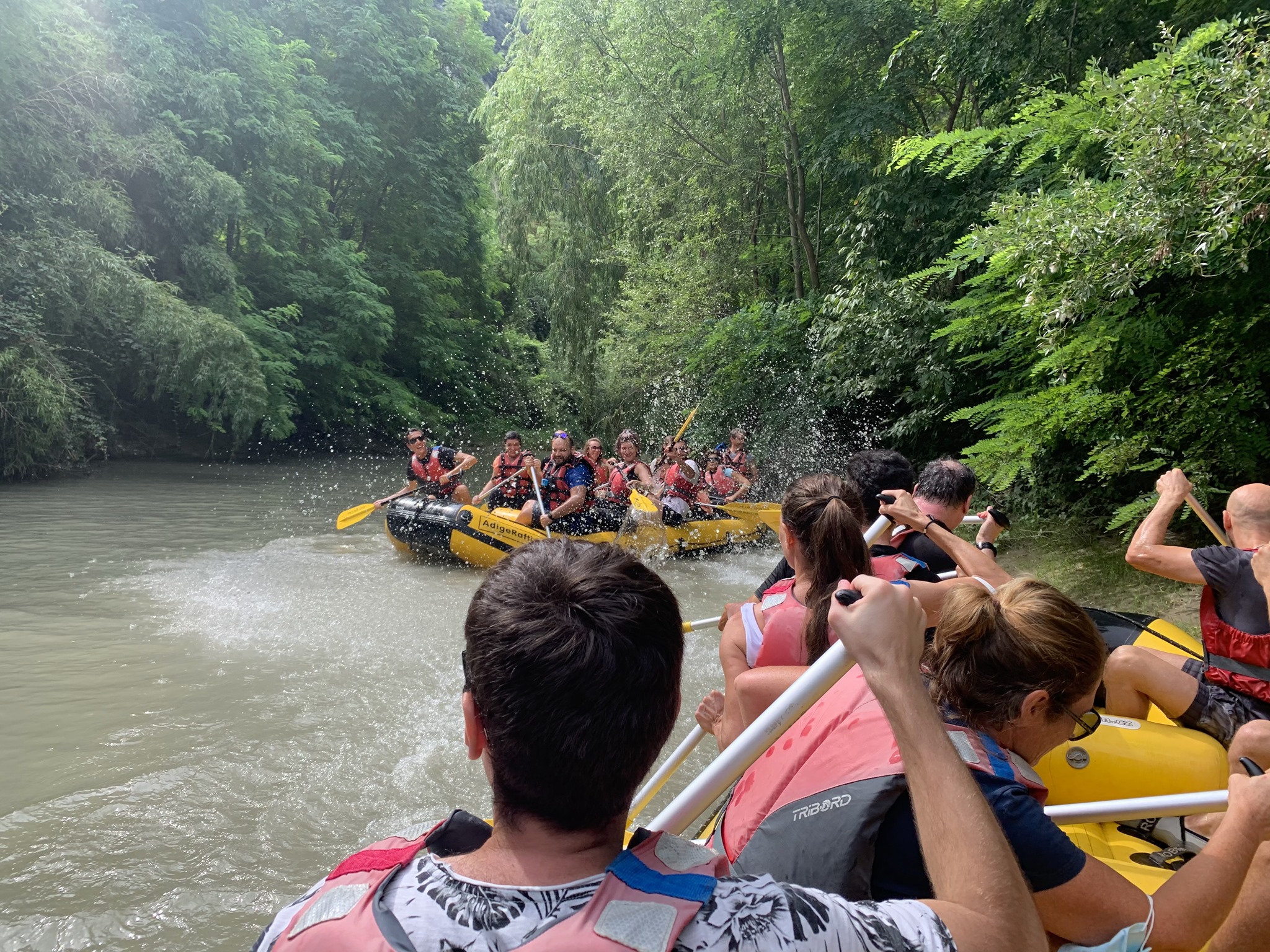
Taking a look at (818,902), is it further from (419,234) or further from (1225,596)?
(419,234)

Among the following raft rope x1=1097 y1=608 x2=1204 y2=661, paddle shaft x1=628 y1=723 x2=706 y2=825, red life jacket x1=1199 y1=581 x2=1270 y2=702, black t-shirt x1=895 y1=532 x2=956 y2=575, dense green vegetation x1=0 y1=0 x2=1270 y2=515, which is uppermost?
dense green vegetation x1=0 y1=0 x2=1270 y2=515

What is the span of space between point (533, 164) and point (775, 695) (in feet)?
51.4

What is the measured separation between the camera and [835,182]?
12.8 metres

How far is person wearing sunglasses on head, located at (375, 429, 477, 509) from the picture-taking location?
9758mm

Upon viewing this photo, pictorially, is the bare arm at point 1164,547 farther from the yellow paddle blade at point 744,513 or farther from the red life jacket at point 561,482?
the yellow paddle blade at point 744,513

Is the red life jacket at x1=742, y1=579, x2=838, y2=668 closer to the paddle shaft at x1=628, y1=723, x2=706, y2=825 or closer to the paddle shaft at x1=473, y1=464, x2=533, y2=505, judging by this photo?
the paddle shaft at x1=628, y1=723, x2=706, y2=825

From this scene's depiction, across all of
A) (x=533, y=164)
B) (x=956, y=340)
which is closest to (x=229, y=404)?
(x=533, y=164)

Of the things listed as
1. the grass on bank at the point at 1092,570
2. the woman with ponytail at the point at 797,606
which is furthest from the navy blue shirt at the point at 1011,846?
the grass on bank at the point at 1092,570

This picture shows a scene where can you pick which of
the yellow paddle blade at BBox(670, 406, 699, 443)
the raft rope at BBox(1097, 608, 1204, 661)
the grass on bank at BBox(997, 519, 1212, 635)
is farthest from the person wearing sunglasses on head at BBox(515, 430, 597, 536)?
the raft rope at BBox(1097, 608, 1204, 661)

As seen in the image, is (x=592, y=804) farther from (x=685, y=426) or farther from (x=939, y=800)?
(x=685, y=426)

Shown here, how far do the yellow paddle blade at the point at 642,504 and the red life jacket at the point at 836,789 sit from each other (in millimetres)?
7225

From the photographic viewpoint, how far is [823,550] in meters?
2.19

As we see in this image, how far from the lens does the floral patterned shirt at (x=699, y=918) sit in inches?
31.8

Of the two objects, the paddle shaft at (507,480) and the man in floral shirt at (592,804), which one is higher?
the man in floral shirt at (592,804)
